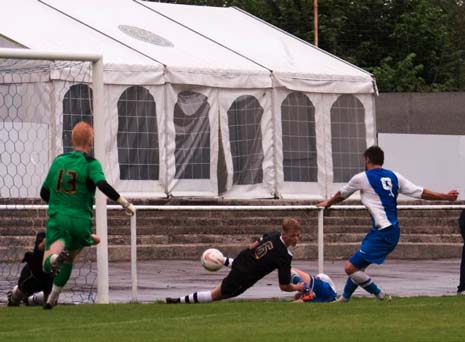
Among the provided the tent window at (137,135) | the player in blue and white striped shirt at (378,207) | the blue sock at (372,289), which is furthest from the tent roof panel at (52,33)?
the blue sock at (372,289)

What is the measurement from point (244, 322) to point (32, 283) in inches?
138

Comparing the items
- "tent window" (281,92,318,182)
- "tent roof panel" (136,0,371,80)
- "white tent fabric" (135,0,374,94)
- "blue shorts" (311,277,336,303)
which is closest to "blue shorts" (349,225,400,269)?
"blue shorts" (311,277,336,303)

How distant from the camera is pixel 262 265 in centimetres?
1548

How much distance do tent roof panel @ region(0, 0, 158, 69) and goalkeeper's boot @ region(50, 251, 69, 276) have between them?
45.6 feet

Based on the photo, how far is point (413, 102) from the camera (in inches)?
1681

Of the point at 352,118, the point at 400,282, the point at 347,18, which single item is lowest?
the point at 400,282

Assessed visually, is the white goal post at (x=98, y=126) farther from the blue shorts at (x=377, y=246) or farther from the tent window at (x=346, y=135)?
the tent window at (x=346, y=135)

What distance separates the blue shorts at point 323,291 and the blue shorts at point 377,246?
0.64 metres

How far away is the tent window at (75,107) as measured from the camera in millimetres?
28344

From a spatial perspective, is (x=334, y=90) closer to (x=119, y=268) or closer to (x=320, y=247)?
(x=119, y=268)

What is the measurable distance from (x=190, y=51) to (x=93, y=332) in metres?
19.3

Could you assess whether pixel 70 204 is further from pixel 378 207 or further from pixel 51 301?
pixel 378 207

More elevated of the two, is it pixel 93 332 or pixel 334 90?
pixel 334 90

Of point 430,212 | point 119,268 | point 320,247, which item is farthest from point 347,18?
point 320,247
